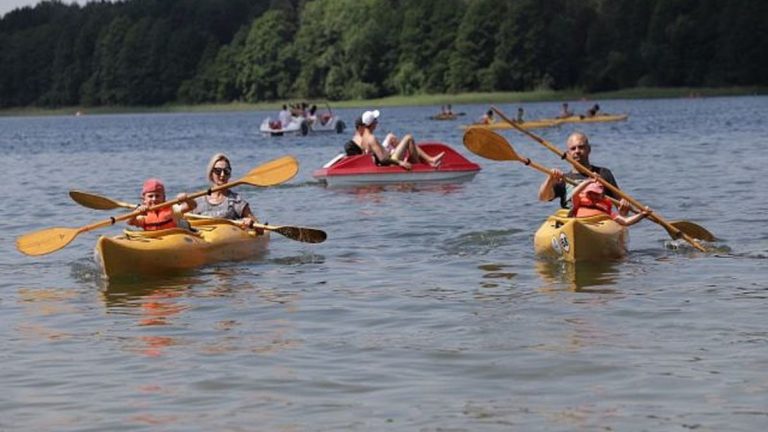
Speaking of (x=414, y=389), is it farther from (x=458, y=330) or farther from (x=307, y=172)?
(x=307, y=172)

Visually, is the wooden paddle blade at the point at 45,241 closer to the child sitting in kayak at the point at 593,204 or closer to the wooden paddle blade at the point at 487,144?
the wooden paddle blade at the point at 487,144

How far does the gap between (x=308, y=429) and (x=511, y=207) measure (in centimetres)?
1398

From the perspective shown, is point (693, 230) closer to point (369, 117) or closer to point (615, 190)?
point (615, 190)

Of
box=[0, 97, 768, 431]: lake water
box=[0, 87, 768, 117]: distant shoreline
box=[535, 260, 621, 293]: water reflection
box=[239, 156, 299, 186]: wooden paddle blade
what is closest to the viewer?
box=[0, 97, 768, 431]: lake water

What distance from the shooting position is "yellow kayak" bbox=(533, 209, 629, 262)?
1438 cm

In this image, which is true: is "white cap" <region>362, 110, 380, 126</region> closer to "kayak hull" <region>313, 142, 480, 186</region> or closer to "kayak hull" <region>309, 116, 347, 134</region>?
"kayak hull" <region>313, 142, 480, 186</region>

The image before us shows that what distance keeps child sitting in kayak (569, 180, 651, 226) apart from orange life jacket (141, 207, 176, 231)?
152 inches

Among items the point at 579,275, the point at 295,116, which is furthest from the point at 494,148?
the point at 295,116

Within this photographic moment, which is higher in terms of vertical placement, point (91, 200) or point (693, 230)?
point (91, 200)

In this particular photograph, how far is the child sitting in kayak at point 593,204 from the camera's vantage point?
48.1ft

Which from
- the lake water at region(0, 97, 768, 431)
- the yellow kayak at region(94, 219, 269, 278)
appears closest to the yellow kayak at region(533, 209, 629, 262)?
the lake water at region(0, 97, 768, 431)

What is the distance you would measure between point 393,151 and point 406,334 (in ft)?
47.7

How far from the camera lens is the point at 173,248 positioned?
14.6 meters

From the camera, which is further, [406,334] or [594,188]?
[594,188]
